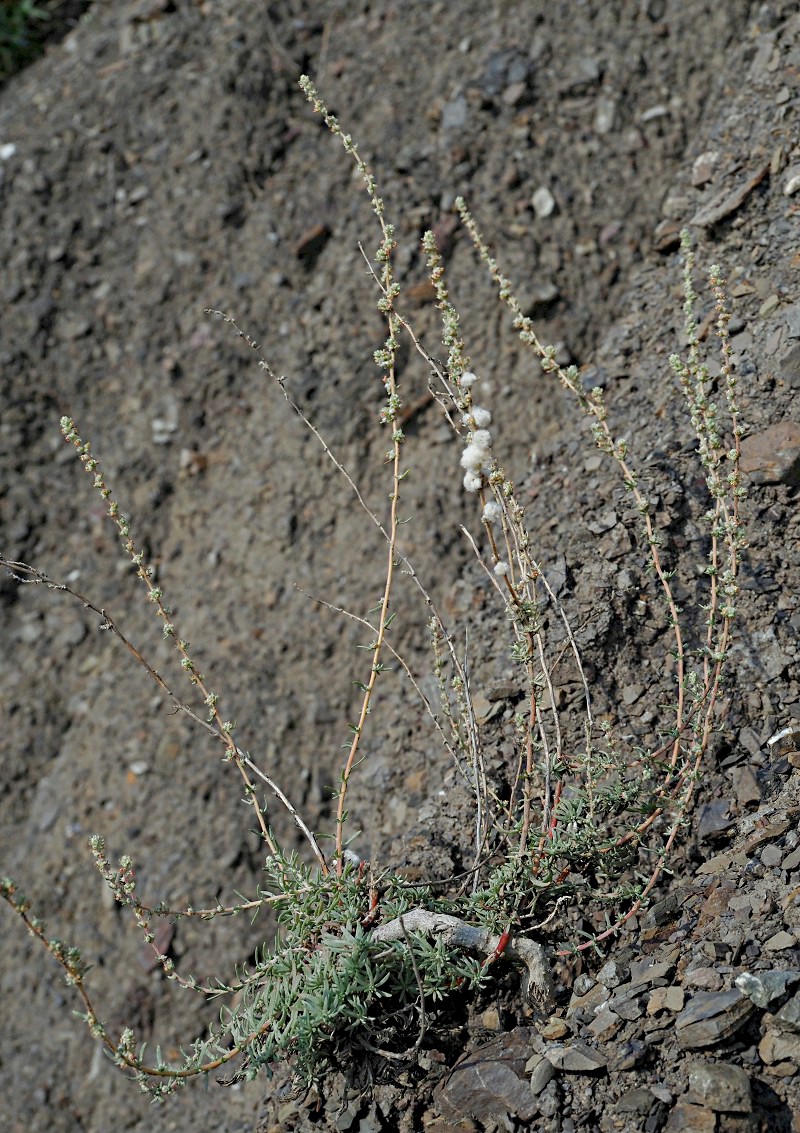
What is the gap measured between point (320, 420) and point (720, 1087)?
3.04 metres

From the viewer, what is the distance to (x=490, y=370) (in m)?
4.24

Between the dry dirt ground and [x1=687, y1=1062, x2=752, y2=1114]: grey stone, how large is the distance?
384mm

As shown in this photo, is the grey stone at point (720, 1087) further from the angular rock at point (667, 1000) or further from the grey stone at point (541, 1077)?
the grey stone at point (541, 1077)

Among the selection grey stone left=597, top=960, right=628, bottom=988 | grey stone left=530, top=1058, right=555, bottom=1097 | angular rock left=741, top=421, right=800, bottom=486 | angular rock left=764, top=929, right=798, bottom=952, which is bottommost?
grey stone left=597, top=960, right=628, bottom=988

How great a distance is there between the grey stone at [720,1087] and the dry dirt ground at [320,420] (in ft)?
1.26

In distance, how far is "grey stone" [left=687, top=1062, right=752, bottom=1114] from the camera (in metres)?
1.95

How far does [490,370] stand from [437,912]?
2372 mm

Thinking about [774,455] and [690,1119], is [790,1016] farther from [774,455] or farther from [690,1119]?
[774,455]

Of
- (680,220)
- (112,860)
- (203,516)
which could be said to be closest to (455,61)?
(680,220)

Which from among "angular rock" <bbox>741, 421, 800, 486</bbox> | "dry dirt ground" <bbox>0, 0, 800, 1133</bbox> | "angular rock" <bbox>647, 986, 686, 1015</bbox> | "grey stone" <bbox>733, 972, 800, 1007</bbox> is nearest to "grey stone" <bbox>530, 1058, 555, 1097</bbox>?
"dry dirt ground" <bbox>0, 0, 800, 1133</bbox>

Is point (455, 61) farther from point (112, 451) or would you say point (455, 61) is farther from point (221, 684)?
point (221, 684)

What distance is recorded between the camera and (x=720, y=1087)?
1975mm

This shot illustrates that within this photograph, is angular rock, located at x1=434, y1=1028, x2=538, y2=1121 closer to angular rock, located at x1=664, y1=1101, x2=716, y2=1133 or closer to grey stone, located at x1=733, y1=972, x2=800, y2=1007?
angular rock, located at x1=664, y1=1101, x2=716, y2=1133

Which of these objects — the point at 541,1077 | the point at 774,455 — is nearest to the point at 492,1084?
the point at 541,1077
